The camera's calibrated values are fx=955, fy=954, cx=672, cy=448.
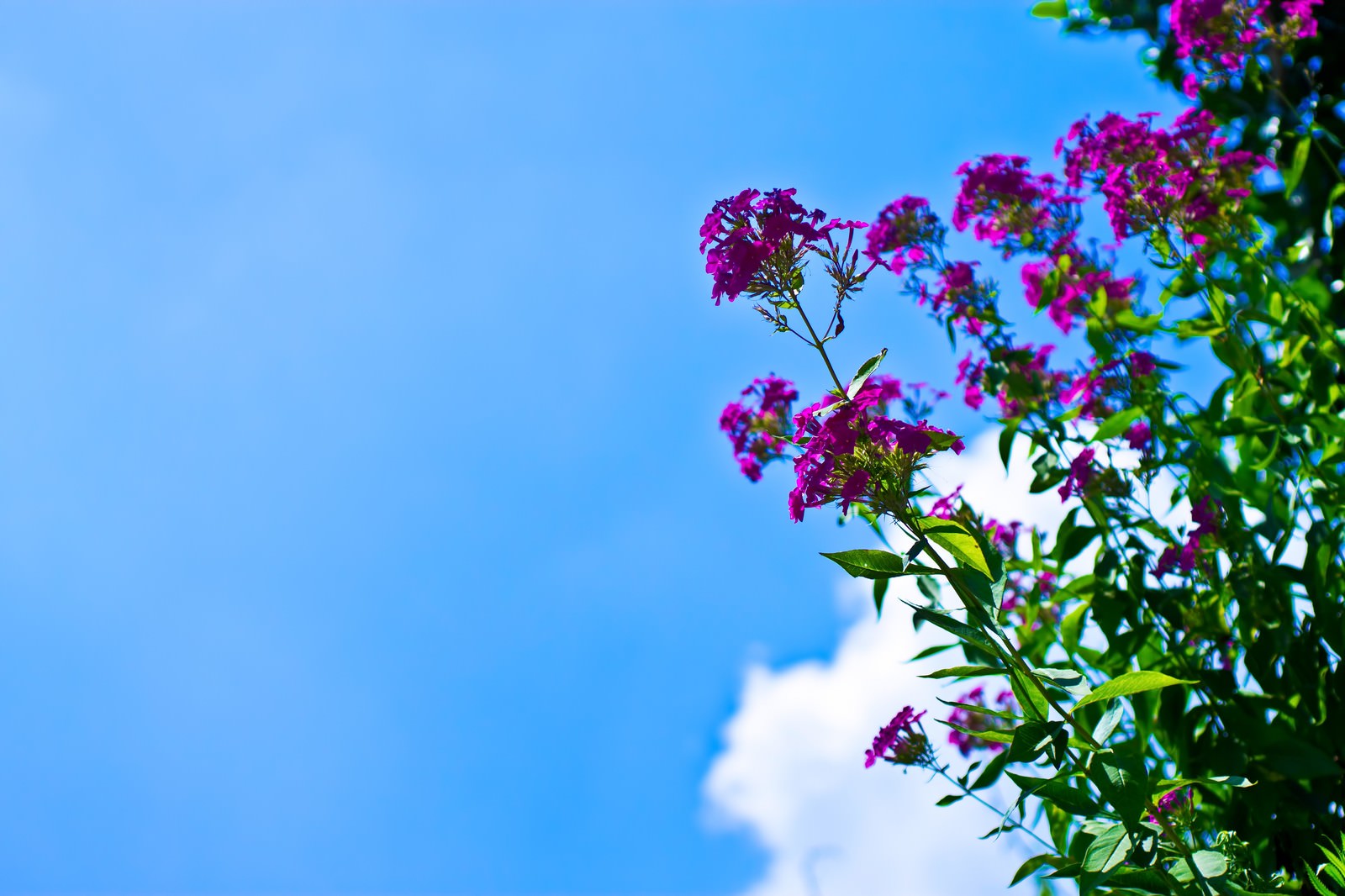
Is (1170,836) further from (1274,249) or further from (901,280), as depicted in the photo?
(1274,249)

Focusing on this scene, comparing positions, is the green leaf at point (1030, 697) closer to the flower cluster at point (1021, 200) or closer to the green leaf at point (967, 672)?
the green leaf at point (967, 672)

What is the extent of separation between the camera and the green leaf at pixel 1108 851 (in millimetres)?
1845

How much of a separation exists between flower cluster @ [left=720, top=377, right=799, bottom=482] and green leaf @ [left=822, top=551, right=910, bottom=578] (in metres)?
1.57

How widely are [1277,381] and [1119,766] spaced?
5.64ft

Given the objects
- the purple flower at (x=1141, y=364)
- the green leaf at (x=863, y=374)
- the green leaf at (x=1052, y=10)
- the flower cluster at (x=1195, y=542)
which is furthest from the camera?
the green leaf at (x=1052, y=10)

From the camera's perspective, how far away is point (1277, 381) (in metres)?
2.92

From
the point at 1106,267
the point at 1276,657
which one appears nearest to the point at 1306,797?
the point at 1276,657

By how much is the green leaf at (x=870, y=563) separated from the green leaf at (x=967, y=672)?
232mm

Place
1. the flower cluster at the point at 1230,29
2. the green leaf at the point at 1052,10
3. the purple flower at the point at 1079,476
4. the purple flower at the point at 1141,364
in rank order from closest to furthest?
the purple flower at the point at 1079,476 < the purple flower at the point at 1141,364 < the flower cluster at the point at 1230,29 < the green leaf at the point at 1052,10

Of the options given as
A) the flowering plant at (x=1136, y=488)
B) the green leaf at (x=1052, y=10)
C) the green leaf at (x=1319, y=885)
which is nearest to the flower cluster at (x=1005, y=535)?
the flowering plant at (x=1136, y=488)

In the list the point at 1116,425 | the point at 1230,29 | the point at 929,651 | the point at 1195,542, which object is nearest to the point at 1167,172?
the point at 1230,29

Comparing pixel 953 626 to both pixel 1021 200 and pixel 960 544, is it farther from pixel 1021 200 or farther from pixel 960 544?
pixel 1021 200

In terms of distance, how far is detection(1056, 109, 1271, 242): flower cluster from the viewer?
295 cm

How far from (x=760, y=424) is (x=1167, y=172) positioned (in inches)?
59.3
